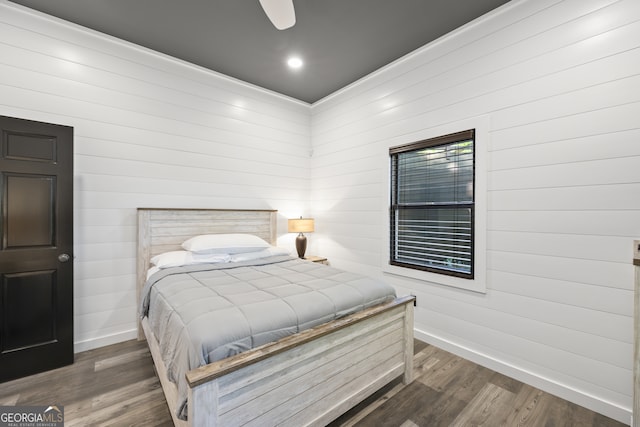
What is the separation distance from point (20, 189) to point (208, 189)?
158 centimetres

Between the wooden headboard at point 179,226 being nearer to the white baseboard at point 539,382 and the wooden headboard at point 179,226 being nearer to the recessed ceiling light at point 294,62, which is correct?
the recessed ceiling light at point 294,62

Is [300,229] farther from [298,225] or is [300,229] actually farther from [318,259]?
[318,259]

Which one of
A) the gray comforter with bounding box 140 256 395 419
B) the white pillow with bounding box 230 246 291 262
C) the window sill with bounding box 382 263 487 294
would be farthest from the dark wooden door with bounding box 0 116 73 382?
the window sill with bounding box 382 263 487 294

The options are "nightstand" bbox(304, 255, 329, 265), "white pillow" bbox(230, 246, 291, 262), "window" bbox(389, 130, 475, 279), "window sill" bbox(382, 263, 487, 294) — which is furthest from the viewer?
"nightstand" bbox(304, 255, 329, 265)

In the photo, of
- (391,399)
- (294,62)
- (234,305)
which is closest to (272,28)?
(294,62)

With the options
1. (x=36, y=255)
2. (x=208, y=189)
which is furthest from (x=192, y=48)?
(x=36, y=255)

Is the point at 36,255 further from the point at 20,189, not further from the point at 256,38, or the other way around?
the point at 256,38

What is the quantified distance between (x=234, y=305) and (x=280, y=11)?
1872mm

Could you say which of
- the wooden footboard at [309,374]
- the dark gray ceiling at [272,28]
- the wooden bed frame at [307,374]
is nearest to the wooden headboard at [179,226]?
the wooden bed frame at [307,374]

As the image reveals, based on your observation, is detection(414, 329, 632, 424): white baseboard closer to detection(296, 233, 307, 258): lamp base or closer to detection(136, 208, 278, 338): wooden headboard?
detection(296, 233, 307, 258): lamp base

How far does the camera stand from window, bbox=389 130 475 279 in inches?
103

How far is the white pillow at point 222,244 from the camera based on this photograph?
9.45ft

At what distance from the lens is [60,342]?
2.36m

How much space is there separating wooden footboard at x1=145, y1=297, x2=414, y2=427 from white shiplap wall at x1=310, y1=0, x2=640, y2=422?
2.91 feet
